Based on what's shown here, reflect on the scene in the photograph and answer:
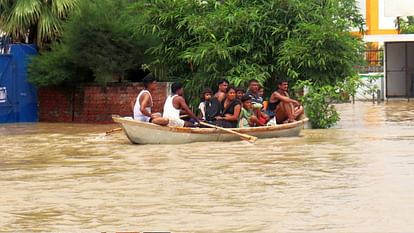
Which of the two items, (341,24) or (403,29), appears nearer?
(341,24)

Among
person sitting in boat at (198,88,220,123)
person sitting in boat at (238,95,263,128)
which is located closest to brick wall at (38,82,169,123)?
person sitting in boat at (198,88,220,123)

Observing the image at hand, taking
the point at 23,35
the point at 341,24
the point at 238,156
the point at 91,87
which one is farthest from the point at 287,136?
the point at 23,35

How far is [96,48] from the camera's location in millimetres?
25516

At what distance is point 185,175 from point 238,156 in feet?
8.89

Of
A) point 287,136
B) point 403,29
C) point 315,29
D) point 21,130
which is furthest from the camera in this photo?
point 403,29

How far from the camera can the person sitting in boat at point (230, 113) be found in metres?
19.4

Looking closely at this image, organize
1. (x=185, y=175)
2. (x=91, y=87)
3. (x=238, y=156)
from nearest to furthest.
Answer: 1. (x=185, y=175)
2. (x=238, y=156)
3. (x=91, y=87)

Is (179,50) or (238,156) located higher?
(179,50)

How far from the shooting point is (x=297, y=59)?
915 inches

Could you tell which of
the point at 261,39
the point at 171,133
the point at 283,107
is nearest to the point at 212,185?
the point at 171,133

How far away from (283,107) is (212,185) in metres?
7.99

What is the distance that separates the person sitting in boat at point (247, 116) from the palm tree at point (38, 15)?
847 centimetres

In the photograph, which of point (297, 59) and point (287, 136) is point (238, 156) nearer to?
point (287, 136)

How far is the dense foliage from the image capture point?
25469 mm
